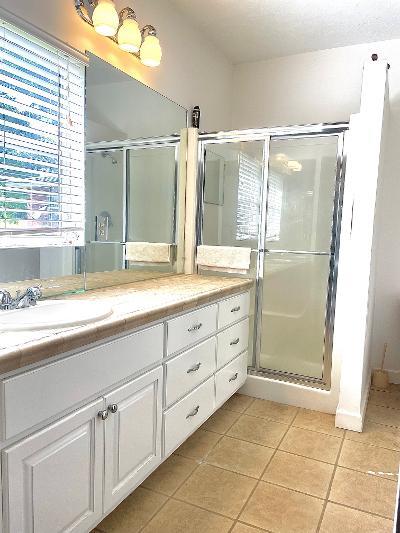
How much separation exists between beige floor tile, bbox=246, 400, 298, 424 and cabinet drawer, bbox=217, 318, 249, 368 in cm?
39

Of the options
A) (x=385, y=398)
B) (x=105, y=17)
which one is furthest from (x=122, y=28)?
(x=385, y=398)

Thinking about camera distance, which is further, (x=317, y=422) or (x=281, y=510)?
(x=317, y=422)

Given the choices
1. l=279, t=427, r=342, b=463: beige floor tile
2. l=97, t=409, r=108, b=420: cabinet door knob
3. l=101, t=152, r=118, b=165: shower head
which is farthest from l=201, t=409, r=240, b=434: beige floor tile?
l=101, t=152, r=118, b=165: shower head

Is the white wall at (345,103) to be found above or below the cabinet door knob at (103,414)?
above

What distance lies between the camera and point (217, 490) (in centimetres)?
180

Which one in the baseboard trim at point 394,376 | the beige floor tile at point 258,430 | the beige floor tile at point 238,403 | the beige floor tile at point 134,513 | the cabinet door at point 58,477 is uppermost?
the cabinet door at point 58,477

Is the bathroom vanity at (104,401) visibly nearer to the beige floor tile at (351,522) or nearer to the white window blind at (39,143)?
the white window blind at (39,143)

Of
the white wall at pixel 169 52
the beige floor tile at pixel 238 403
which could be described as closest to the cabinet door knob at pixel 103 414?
the beige floor tile at pixel 238 403

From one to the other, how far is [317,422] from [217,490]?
922 millimetres

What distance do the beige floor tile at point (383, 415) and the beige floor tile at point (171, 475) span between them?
1244mm

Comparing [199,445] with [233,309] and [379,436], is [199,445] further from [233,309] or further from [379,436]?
[379,436]

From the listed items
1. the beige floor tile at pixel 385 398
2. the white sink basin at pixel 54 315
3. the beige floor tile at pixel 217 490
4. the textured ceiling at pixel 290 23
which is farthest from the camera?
the beige floor tile at pixel 385 398

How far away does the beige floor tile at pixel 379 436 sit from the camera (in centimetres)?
223

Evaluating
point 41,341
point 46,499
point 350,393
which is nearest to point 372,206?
point 350,393
